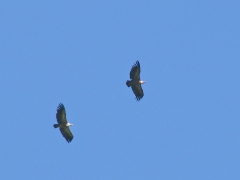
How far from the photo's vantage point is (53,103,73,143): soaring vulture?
518 feet

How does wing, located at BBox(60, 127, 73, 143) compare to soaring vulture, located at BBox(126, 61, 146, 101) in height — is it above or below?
below

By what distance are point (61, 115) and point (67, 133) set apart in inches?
104

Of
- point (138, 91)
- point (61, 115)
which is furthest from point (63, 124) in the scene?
point (138, 91)

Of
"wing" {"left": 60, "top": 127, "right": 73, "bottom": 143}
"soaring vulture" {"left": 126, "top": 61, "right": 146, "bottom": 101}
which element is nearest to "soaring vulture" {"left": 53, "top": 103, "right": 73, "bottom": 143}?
"wing" {"left": 60, "top": 127, "right": 73, "bottom": 143}

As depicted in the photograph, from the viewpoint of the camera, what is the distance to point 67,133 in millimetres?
160375

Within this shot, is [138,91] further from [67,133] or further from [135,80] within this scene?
[67,133]

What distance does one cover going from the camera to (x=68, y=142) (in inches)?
6309

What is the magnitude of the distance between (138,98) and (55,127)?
7.32 meters

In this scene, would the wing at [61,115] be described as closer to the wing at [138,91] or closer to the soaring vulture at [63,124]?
the soaring vulture at [63,124]

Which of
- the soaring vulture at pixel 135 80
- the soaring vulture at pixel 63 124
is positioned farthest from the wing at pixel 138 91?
the soaring vulture at pixel 63 124

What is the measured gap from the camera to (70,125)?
523 feet

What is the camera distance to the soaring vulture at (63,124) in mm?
158000

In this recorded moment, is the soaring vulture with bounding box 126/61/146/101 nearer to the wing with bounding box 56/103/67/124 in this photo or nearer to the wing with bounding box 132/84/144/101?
the wing with bounding box 132/84/144/101

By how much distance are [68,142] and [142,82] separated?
812cm
